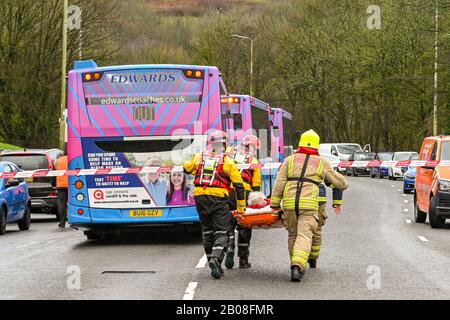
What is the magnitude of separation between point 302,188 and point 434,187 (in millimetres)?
8756

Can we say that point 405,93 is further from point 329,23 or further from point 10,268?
point 10,268

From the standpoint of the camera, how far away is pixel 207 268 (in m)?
13.1

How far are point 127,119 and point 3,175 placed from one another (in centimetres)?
454

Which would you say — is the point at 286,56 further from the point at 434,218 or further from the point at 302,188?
the point at 302,188

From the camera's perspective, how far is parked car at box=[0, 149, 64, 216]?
24500mm

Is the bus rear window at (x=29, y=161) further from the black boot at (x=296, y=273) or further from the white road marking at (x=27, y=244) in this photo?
the black boot at (x=296, y=273)

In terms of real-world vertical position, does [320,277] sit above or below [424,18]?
below

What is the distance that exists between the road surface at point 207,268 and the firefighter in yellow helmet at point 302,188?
0.63 metres

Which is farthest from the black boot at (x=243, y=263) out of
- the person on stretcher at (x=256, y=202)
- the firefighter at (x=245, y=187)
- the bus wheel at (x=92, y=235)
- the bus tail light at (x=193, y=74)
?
the bus wheel at (x=92, y=235)

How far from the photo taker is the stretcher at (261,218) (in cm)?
1240

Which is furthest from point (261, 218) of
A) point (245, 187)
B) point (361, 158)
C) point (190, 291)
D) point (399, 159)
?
point (361, 158)

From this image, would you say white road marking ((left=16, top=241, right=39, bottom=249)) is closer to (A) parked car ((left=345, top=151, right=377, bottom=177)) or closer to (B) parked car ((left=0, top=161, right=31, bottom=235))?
(B) parked car ((left=0, top=161, right=31, bottom=235))

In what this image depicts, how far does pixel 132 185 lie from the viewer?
16.8m
